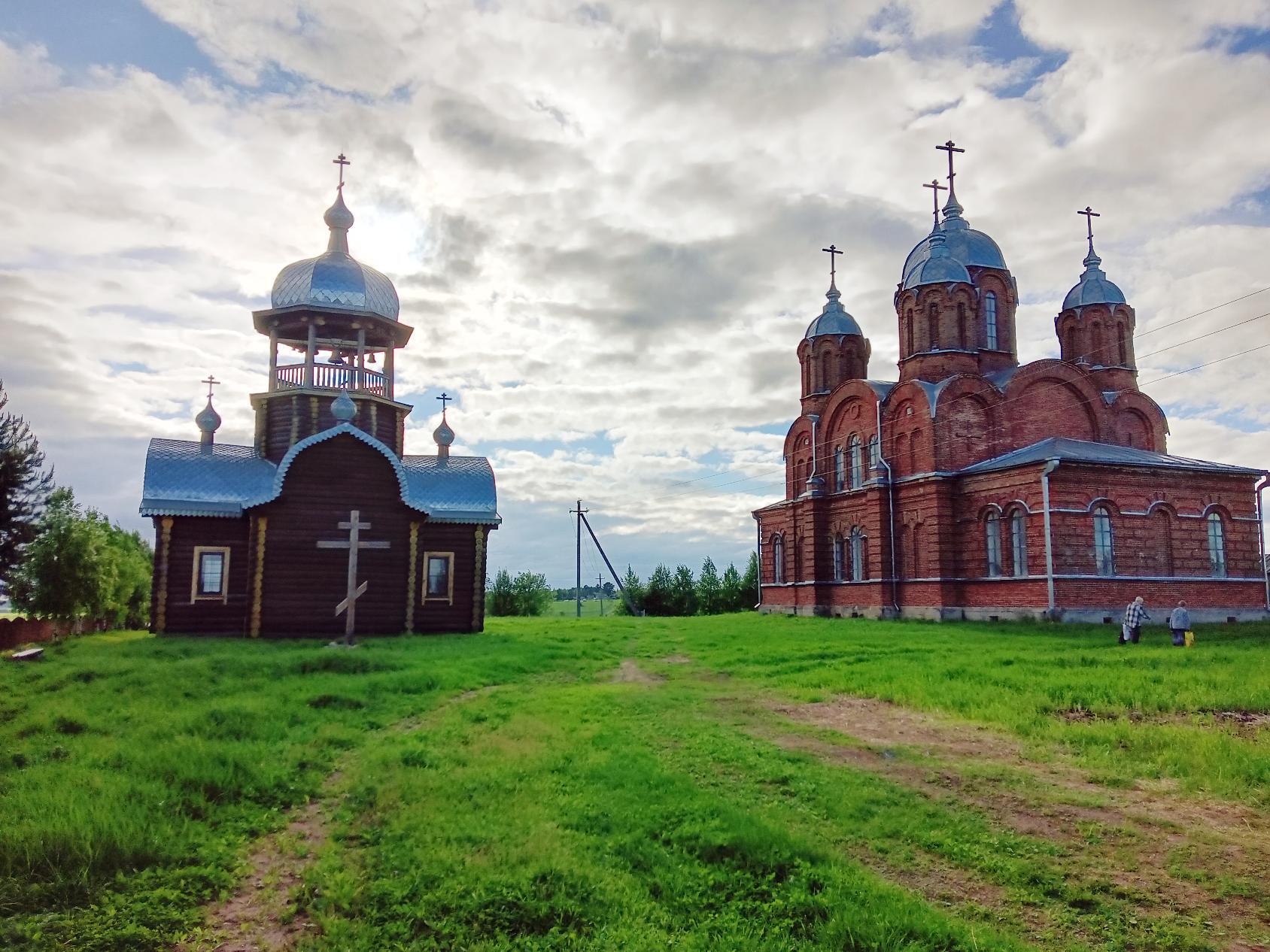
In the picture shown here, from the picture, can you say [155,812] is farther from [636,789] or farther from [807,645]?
[807,645]

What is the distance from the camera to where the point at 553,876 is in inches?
212

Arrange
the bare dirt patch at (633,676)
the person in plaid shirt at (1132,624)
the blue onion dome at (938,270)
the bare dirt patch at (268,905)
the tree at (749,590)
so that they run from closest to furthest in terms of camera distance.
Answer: the bare dirt patch at (268,905) → the bare dirt patch at (633,676) → the person in plaid shirt at (1132,624) → the blue onion dome at (938,270) → the tree at (749,590)

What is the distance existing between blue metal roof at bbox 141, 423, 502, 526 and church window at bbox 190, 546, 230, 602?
0.98m

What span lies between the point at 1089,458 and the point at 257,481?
22580 mm

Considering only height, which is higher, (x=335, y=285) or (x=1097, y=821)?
(x=335, y=285)

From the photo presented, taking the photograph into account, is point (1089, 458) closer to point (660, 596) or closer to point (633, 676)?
point (633, 676)

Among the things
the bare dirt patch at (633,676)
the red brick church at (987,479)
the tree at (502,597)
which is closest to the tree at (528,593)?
the tree at (502,597)

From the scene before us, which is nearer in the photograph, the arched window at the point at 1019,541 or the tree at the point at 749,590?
the arched window at the point at 1019,541

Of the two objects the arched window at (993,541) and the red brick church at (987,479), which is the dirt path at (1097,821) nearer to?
the red brick church at (987,479)

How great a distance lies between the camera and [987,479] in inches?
1013

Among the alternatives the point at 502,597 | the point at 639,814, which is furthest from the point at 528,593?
the point at 639,814

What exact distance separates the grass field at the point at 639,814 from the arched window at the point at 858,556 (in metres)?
17.9

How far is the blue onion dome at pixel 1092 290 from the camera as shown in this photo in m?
32.5

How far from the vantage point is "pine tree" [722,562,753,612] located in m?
48.8
